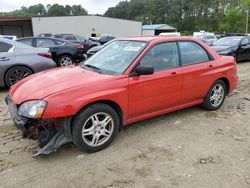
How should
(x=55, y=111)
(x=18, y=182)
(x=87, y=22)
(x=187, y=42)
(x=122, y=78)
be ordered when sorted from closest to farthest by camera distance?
(x=18, y=182) < (x=55, y=111) < (x=122, y=78) < (x=187, y=42) < (x=87, y=22)

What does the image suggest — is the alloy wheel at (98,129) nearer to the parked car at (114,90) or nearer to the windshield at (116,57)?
the parked car at (114,90)

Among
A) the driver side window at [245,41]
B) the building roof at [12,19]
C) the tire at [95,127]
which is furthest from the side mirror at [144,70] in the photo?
the building roof at [12,19]

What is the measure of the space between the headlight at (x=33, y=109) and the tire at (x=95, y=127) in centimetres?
45

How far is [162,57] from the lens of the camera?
14.2ft

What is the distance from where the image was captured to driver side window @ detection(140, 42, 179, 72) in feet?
13.6

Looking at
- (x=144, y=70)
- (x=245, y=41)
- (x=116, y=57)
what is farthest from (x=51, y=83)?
(x=245, y=41)

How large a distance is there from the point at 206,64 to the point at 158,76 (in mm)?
1284

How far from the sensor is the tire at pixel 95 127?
3389mm

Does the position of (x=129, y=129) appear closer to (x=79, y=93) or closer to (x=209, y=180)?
(x=79, y=93)

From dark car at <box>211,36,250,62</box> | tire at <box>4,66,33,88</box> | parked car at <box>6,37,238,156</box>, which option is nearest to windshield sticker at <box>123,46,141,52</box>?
parked car at <box>6,37,238,156</box>

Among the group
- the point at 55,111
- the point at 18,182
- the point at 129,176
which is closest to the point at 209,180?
the point at 129,176

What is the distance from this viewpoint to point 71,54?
10.7m

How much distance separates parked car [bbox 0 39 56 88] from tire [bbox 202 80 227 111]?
435cm

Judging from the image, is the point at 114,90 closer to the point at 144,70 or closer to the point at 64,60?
the point at 144,70
